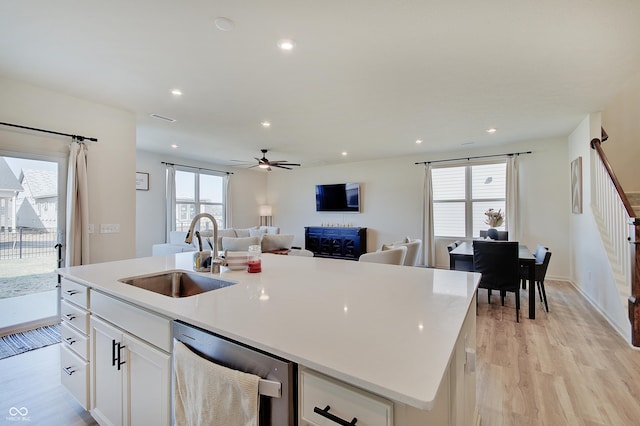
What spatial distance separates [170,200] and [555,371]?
22.7 feet

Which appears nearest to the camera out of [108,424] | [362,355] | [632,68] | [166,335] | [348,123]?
[362,355]

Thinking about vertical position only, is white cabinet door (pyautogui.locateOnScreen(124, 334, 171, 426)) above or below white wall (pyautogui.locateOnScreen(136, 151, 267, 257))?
below

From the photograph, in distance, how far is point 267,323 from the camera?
1007 mm

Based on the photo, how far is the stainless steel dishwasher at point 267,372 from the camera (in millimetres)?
832

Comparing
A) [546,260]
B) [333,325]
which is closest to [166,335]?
[333,325]

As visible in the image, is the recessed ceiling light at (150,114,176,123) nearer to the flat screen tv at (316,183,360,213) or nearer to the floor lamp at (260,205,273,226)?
the flat screen tv at (316,183,360,213)

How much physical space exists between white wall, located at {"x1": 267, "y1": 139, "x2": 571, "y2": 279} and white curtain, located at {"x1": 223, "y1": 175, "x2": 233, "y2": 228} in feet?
5.26

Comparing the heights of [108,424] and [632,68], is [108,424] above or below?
below

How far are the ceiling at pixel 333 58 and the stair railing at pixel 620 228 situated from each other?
0.94m

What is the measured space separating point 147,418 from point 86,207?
2980mm

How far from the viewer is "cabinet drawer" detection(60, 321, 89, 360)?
1.68 m

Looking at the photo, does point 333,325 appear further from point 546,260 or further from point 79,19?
point 546,260

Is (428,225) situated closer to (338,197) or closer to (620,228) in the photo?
(338,197)

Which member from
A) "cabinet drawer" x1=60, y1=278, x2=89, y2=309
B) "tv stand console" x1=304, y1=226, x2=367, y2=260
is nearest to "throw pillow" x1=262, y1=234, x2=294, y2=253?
"tv stand console" x1=304, y1=226, x2=367, y2=260
